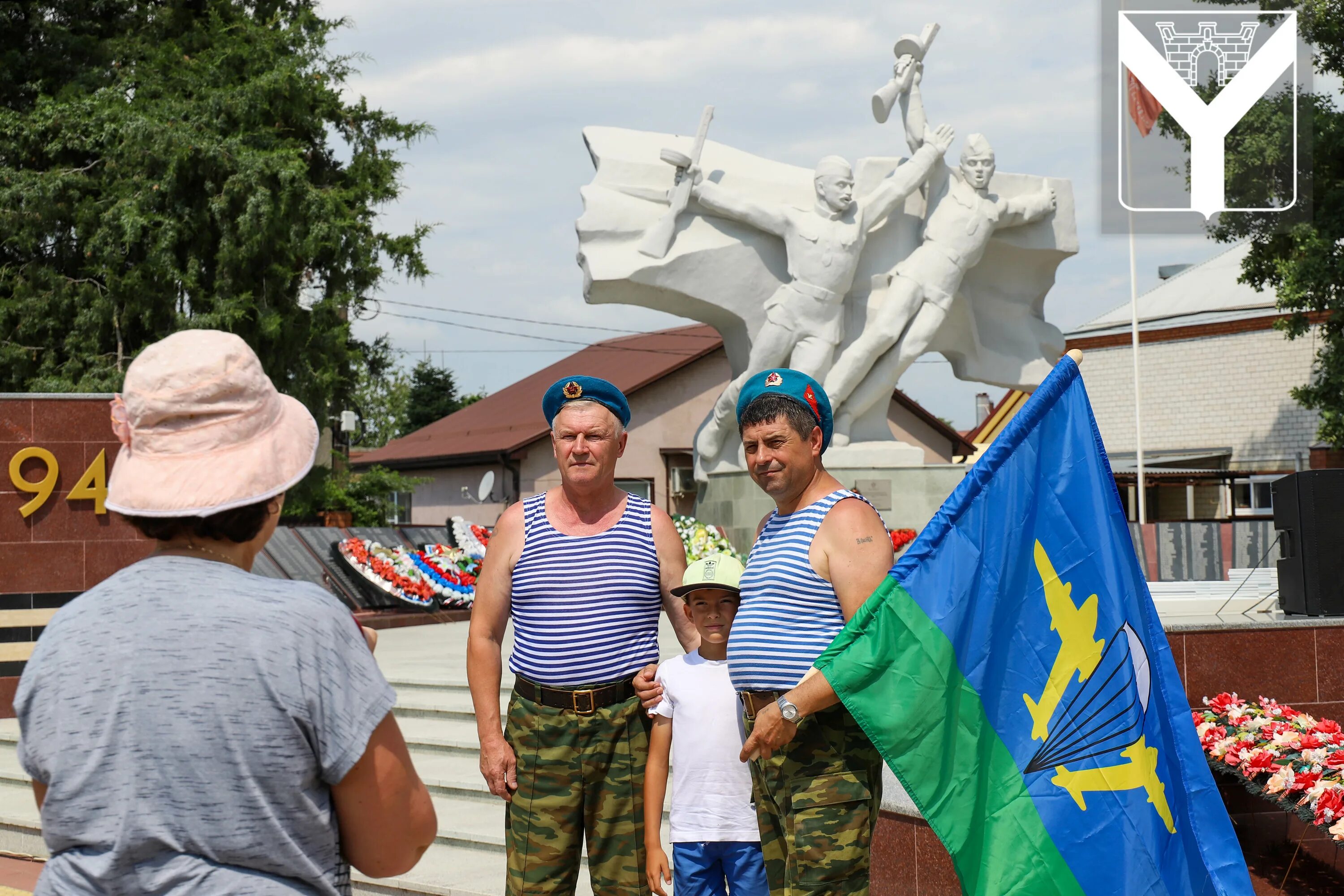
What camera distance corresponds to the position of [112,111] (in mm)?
20938

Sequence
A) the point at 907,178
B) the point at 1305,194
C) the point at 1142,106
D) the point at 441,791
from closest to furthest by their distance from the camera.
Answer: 1. the point at 441,791
2. the point at 907,178
3. the point at 1142,106
4. the point at 1305,194

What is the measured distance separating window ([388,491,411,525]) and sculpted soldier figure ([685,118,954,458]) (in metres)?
20.1

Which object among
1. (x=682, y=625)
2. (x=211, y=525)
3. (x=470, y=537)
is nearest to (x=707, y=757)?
(x=682, y=625)

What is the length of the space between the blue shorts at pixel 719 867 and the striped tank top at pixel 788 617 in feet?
1.74

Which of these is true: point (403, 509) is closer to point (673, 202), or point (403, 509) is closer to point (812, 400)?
point (673, 202)

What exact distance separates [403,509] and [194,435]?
107 ft

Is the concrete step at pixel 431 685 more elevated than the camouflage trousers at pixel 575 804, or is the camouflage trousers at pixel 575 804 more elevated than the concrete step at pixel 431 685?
the camouflage trousers at pixel 575 804

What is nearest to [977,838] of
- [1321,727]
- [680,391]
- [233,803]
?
[233,803]

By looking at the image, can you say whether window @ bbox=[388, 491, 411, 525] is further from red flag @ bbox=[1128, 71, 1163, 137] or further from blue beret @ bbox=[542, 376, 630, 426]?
blue beret @ bbox=[542, 376, 630, 426]

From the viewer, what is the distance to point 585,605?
3.36 metres

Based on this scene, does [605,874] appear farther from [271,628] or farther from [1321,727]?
[1321,727]

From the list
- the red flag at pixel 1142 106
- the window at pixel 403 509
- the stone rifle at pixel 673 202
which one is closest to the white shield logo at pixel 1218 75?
the red flag at pixel 1142 106

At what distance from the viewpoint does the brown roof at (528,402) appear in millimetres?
29484

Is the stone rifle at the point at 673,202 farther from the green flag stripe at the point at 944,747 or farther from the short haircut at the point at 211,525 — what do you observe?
the short haircut at the point at 211,525
